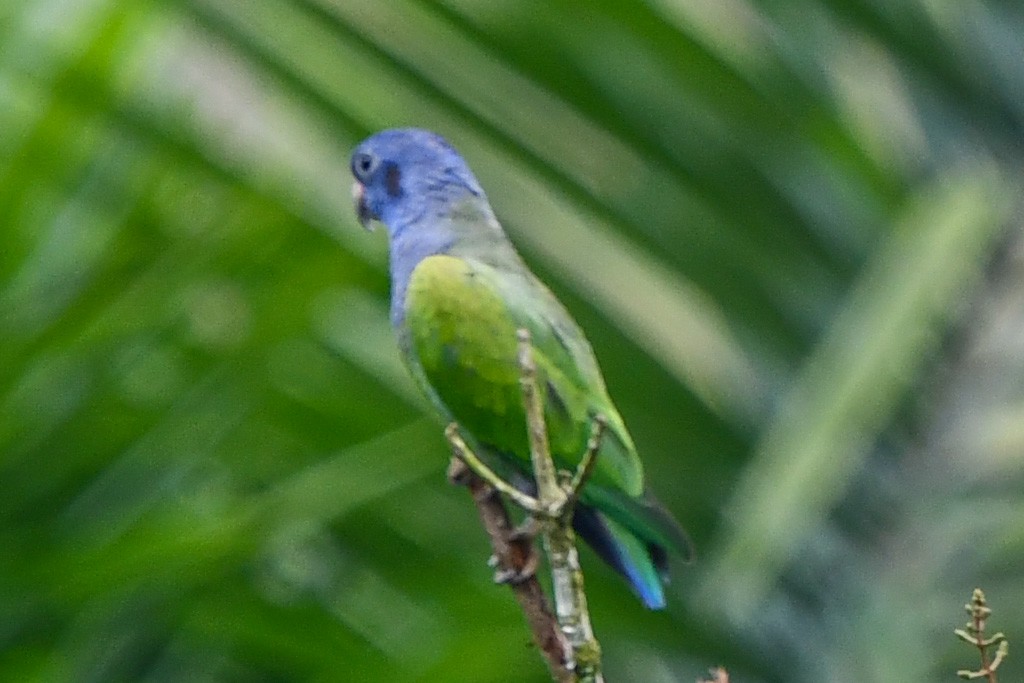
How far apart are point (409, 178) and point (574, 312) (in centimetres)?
57

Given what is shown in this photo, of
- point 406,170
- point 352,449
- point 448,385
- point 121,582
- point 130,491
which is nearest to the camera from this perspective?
point 121,582

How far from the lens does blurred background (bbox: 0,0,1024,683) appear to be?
1695 millimetres

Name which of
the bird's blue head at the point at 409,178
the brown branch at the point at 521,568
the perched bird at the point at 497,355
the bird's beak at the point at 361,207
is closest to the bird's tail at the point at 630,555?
the perched bird at the point at 497,355

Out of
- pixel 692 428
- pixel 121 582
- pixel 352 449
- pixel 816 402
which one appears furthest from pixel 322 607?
pixel 816 402

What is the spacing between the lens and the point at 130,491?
1726 mm

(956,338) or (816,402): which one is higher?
(956,338)

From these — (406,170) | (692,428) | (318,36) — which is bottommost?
(692,428)

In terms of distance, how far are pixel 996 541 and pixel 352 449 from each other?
2.25 feet

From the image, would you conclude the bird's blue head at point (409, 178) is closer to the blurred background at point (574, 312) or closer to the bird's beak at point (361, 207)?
the bird's beak at point (361, 207)

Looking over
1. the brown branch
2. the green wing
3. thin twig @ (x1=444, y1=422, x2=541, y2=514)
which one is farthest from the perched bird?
thin twig @ (x1=444, y1=422, x2=541, y2=514)

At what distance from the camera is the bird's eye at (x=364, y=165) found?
93.3 inches

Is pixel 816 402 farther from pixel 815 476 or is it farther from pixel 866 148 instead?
pixel 866 148

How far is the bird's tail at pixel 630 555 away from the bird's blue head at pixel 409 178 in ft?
1.96

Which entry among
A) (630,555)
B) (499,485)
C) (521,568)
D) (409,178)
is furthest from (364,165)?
(499,485)
